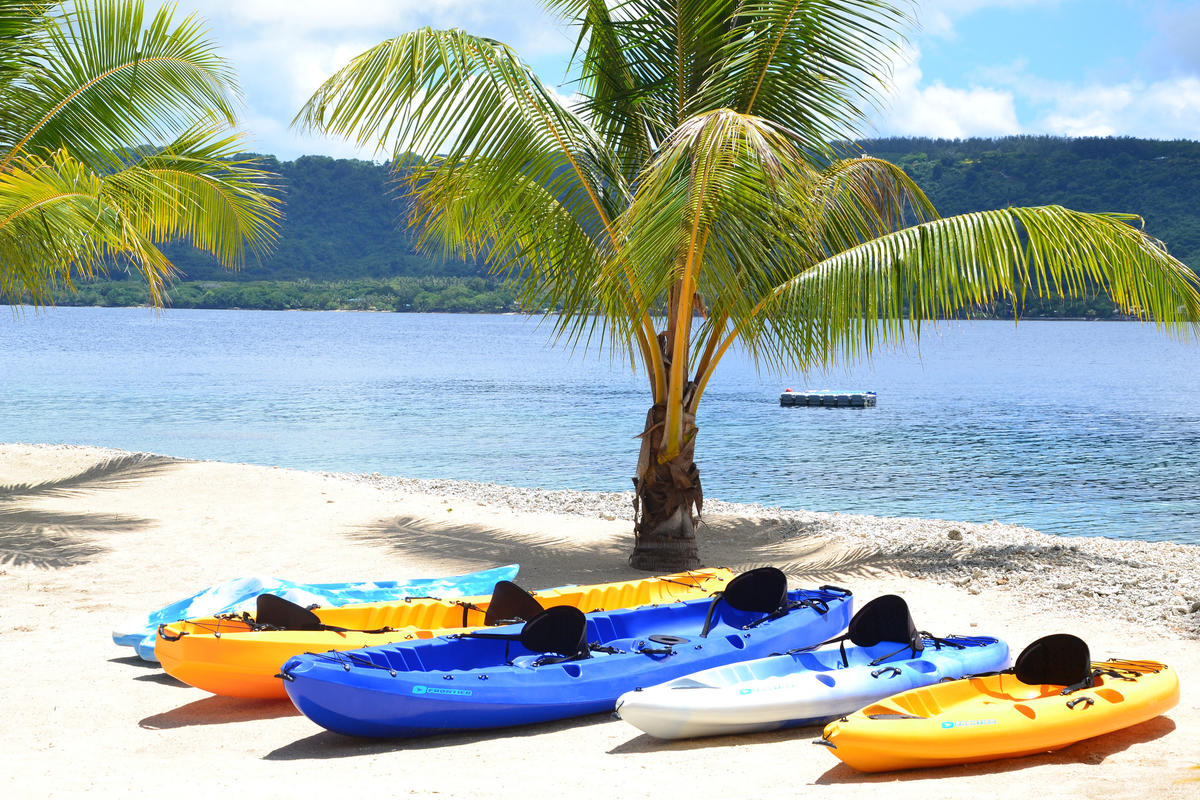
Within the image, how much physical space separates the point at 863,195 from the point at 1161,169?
79880 mm

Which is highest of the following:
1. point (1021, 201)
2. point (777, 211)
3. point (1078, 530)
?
point (1021, 201)

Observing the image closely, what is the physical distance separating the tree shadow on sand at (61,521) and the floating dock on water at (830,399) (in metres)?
25.0

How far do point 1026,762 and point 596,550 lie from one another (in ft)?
20.2

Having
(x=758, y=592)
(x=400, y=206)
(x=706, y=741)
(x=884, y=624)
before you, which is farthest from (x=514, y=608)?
(x=400, y=206)

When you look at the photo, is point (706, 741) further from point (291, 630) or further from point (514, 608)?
point (291, 630)

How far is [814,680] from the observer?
5078 mm

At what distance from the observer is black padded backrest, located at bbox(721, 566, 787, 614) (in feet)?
21.1

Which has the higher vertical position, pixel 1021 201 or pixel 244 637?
pixel 1021 201

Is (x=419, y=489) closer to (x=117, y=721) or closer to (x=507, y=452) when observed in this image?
(x=507, y=452)

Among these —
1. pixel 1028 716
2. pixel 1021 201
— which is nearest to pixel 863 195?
pixel 1028 716

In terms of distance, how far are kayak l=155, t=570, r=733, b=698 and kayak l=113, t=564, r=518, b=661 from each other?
0.55 meters

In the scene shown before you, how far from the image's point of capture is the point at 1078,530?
49.0ft

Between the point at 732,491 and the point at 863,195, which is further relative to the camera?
the point at 732,491

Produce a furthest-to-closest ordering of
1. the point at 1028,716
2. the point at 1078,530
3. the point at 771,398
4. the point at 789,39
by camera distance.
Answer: the point at 771,398 → the point at 1078,530 → the point at 789,39 → the point at 1028,716
